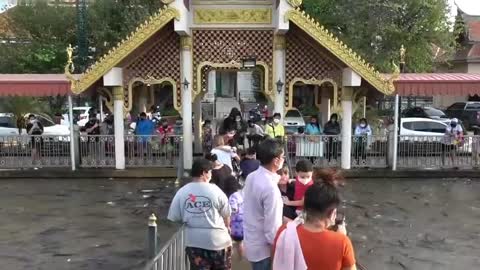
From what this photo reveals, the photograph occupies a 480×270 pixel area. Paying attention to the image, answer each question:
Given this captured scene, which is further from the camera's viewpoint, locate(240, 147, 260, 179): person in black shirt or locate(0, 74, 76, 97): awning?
locate(0, 74, 76, 97): awning

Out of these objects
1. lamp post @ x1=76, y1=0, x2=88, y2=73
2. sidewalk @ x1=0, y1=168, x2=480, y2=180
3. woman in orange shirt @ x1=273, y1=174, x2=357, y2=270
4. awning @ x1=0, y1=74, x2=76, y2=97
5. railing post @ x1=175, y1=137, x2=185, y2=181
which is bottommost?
sidewalk @ x1=0, y1=168, x2=480, y2=180

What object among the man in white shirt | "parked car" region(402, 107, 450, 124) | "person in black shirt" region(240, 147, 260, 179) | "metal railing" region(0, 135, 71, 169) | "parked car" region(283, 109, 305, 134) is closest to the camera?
the man in white shirt

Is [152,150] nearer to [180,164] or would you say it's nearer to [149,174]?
[149,174]

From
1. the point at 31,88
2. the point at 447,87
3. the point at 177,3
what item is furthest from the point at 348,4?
the point at 31,88

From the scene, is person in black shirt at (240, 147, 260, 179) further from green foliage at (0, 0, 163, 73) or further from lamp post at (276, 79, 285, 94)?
green foliage at (0, 0, 163, 73)

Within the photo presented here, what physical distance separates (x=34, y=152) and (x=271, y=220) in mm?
14624

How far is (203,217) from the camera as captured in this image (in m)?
5.80

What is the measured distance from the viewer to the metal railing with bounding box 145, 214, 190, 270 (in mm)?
4902

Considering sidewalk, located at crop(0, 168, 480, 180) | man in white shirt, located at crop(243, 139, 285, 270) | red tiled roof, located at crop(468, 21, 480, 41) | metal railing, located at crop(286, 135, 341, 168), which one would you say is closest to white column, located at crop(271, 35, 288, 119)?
metal railing, located at crop(286, 135, 341, 168)

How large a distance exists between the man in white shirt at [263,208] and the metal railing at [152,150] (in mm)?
12673

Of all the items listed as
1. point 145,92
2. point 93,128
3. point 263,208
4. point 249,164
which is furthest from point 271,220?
point 145,92

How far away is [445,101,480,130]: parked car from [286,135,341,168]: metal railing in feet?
53.5

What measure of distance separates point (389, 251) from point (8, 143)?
41.7ft

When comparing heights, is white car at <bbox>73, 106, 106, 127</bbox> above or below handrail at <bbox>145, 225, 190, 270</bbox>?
above
